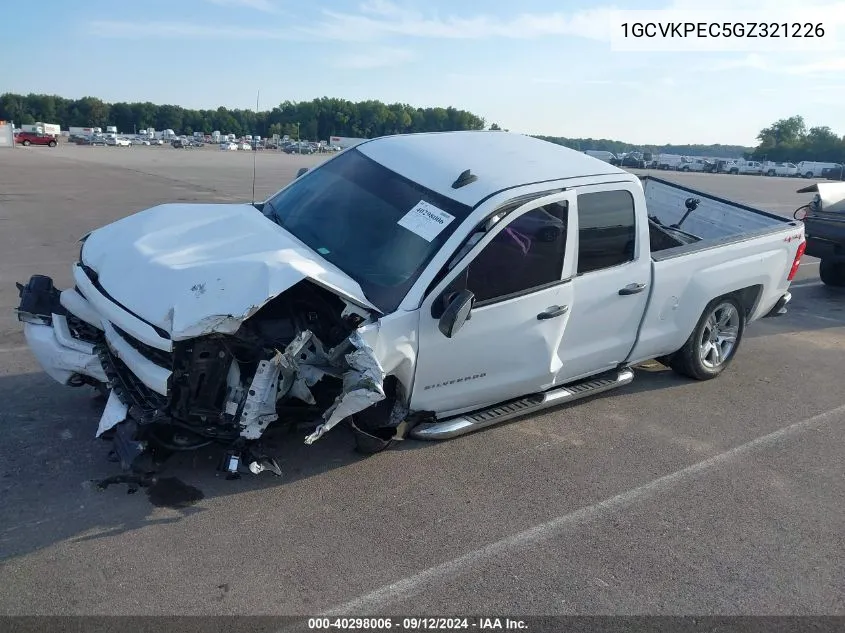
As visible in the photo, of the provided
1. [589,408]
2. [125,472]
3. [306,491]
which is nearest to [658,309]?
[589,408]

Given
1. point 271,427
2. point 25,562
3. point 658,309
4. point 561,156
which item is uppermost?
point 561,156

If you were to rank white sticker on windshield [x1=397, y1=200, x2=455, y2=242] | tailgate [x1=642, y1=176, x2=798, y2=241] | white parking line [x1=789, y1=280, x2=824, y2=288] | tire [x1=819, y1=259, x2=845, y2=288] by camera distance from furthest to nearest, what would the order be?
white parking line [x1=789, y1=280, x2=824, y2=288] → tire [x1=819, y1=259, x2=845, y2=288] → tailgate [x1=642, y1=176, x2=798, y2=241] → white sticker on windshield [x1=397, y1=200, x2=455, y2=242]

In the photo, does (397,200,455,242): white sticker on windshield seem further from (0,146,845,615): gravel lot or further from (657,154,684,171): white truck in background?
(657,154,684,171): white truck in background

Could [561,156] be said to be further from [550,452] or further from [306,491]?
[306,491]

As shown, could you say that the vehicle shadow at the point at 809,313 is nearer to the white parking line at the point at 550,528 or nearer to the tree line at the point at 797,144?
the white parking line at the point at 550,528

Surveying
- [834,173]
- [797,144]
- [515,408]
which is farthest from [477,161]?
[797,144]

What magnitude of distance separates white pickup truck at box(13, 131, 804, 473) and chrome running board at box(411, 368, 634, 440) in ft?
0.05

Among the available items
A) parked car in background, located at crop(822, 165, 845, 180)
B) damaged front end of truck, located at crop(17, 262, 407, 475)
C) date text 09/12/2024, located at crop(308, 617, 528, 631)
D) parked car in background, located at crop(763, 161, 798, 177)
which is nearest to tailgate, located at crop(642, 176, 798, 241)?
damaged front end of truck, located at crop(17, 262, 407, 475)

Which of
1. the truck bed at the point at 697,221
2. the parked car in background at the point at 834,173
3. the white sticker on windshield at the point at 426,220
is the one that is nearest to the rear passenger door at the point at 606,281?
the truck bed at the point at 697,221

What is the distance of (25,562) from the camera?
3307 millimetres

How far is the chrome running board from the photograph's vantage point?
4.49 meters

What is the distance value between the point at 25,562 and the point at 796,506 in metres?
4.23

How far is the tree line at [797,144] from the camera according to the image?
109500 millimetres

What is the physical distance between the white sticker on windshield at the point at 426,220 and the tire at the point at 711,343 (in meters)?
2.72
